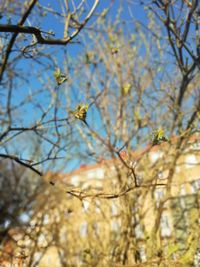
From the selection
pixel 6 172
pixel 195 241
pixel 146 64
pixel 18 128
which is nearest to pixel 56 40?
pixel 18 128

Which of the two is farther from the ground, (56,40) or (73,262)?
(56,40)

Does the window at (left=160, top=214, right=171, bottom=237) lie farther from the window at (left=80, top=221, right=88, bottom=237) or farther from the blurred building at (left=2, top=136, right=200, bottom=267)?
the window at (left=80, top=221, right=88, bottom=237)

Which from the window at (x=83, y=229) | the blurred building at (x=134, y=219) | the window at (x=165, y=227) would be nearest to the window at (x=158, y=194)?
the blurred building at (x=134, y=219)

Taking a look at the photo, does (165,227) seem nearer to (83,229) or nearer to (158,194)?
(158,194)

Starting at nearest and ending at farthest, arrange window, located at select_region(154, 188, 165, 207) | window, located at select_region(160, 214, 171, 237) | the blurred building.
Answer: the blurred building → window, located at select_region(154, 188, 165, 207) → window, located at select_region(160, 214, 171, 237)

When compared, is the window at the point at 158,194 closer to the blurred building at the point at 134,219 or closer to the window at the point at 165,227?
the blurred building at the point at 134,219

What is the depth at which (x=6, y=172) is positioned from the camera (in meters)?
10.9

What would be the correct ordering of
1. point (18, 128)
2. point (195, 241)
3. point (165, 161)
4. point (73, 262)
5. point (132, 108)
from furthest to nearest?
point (73, 262) < point (132, 108) < point (165, 161) < point (195, 241) < point (18, 128)

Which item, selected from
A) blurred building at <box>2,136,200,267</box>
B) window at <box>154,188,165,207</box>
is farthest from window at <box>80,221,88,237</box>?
window at <box>154,188,165,207</box>

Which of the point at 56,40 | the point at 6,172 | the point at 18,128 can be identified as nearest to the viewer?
the point at 56,40

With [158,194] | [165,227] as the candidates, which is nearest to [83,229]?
[165,227]

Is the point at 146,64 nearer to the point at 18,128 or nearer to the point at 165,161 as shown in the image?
the point at 165,161

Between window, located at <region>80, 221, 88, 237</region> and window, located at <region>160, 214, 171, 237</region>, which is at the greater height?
window, located at <region>80, 221, 88, 237</region>

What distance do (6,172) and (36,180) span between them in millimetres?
1036
